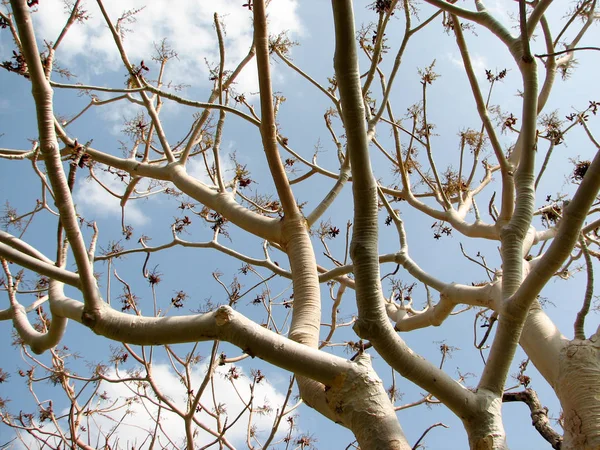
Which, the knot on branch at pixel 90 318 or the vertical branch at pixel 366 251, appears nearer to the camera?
the vertical branch at pixel 366 251

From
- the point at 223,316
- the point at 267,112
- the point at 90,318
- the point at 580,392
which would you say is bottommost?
the point at 580,392

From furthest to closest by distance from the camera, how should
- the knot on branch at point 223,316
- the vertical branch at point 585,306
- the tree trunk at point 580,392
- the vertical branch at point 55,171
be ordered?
the vertical branch at point 585,306
the tree trunk at point 580,392
the vertical branch at point 55,171
the knot on branch at point 223,316

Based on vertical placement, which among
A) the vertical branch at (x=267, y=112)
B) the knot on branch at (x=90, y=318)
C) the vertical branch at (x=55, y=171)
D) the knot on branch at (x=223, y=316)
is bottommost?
the knot on branch at (x=223, y=316)

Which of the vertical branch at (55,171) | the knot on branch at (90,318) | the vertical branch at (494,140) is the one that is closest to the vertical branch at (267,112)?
the vertical branch at (55,171)

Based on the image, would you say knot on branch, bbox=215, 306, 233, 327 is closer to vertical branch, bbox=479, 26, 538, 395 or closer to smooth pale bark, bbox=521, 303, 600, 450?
vertical branch, bbox=479, 26, 538, 395

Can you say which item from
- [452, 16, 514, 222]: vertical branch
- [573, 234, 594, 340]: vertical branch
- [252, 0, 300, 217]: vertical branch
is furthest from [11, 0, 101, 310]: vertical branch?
[452, 16, 514, 222]: vertical branch

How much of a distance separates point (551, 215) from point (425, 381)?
4074 mm

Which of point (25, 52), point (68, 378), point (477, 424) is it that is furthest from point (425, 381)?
point (68, 378)

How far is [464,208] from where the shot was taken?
18.0ft

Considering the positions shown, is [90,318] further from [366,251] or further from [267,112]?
[267,112]

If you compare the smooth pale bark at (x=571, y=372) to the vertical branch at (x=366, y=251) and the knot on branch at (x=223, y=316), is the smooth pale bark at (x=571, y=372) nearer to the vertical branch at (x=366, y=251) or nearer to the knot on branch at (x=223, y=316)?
the vertical branch at (x=366, y=251)

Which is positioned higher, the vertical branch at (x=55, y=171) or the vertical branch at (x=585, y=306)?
the vertical branch at (x=55, y=171)

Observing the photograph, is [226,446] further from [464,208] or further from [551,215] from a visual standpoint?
[551,215]

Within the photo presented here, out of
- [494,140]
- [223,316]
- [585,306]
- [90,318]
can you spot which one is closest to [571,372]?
[585,306]
